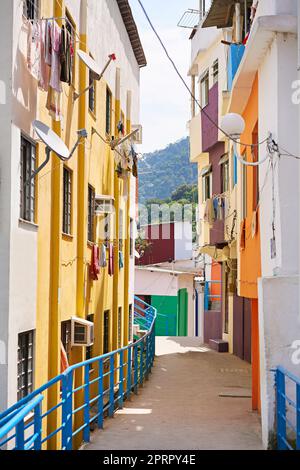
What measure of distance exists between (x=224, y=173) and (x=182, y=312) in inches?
601

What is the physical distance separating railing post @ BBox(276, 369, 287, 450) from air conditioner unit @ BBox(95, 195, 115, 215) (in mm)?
8921

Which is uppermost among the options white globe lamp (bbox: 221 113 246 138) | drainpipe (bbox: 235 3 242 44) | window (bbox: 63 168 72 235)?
drainpipe (bbox: 235 3 242 44)

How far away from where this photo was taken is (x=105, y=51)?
692 inches

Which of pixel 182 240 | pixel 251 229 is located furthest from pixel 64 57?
pixel 182 240

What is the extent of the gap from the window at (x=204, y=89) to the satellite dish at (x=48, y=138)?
1715 centimetres

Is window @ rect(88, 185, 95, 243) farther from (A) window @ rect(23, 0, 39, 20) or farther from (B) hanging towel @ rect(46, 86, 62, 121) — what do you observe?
(A) window @ rect(23, 0, 39, 20)

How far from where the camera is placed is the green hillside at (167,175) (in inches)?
4405

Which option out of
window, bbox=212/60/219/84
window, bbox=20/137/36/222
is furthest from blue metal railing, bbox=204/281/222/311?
window, bbox=20/137/36/222

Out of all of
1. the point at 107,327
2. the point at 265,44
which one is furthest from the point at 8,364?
the point at 107,327

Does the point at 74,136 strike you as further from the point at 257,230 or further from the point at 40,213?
the point at 257,230

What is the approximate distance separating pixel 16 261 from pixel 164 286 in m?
27.9

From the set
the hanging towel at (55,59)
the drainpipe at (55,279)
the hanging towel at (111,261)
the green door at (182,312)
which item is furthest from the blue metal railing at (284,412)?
the green door at (182,312)

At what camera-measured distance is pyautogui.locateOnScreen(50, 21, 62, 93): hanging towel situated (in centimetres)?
1005

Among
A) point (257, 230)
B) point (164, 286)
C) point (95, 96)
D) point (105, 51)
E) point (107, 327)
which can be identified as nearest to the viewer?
point (257, 230)
